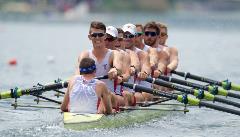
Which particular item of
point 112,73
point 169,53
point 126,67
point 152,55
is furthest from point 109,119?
point 169,53

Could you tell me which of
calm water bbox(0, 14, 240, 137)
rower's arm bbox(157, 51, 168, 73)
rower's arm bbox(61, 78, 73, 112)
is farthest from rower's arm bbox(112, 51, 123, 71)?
rower's arm bbox(157, 51, 168, 73)

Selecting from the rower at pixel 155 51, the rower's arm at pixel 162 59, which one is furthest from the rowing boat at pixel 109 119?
the rower's arm at pixel 162 59

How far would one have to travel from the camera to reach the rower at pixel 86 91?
11.8m

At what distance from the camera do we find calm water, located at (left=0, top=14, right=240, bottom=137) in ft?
41.7

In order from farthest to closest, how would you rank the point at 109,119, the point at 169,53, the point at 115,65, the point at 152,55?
the point at 169,53 → the point at 152,55 → the point at 115,65 → the point at 109,119

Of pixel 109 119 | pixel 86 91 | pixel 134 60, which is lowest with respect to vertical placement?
pixel 109 119

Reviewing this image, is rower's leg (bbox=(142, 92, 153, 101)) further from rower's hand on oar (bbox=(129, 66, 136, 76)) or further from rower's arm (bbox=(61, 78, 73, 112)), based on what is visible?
rower's arm (bbox=(61, 78, 73, 112))

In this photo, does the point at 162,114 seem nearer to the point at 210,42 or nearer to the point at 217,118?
the point at 217,118

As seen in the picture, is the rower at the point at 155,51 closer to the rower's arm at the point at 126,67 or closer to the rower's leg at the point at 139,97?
the rower's leg at the point at 139,97

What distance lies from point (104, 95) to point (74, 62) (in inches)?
713

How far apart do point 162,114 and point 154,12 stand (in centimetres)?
5455

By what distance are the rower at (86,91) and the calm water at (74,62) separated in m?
0.41

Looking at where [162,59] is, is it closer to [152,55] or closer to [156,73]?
[152,55]

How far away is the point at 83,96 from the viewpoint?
11.9 metres
